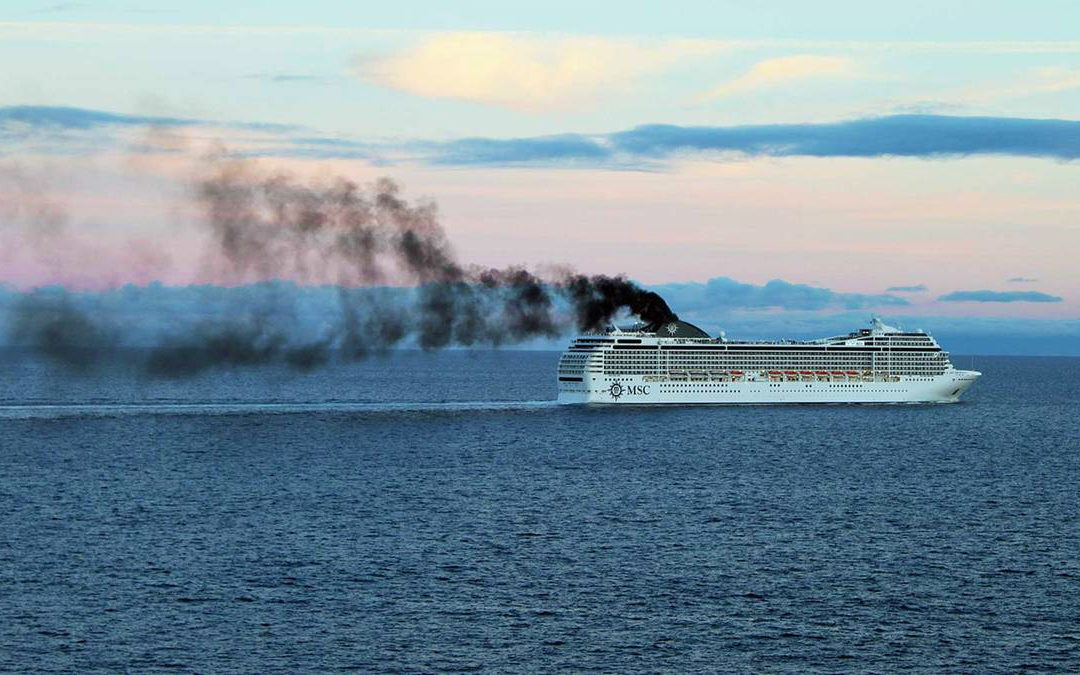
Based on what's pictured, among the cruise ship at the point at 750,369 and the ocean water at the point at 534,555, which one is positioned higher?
the cruise ship at the point at 750,369

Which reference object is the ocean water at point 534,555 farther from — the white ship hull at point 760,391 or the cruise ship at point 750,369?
the cruise ship at point 750,369

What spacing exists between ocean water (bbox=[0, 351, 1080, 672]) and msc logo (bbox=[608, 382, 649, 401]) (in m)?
38.5

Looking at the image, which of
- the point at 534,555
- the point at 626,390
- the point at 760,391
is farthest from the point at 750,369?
the point at 534,555

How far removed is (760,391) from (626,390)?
19.7 metres

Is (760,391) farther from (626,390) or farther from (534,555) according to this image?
(534,555)

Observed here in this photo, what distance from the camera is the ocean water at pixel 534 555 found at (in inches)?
1731

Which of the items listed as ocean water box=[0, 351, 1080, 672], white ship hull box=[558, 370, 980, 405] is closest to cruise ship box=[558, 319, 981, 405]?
white ship hull box=[558, 370, 980, 405]

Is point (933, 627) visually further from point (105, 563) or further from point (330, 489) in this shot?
point (330, 489)

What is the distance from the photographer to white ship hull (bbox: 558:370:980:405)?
153m

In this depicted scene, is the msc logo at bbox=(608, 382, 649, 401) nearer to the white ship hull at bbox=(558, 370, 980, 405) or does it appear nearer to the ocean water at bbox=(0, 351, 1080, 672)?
the white ship hull at bbox=(558, 370, 980, 405)

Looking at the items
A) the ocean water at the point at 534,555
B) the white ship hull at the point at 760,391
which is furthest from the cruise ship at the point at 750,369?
the ocean water at the point at 534,555

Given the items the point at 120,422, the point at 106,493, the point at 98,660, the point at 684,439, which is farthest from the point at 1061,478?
the point at 120,422

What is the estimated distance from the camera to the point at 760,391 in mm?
162500

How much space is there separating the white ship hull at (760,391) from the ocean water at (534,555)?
1512 inches
